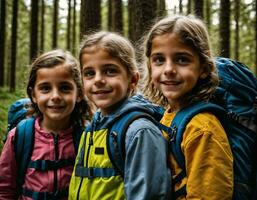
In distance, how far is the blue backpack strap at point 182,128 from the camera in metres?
2.39

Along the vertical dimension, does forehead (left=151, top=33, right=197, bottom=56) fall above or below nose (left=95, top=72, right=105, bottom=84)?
above

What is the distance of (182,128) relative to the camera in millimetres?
2391

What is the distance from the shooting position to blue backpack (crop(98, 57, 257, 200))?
237cm

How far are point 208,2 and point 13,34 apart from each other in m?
10.5

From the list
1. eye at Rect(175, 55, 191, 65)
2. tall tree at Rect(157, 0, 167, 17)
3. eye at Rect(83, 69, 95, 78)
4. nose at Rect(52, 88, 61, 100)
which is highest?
tall tree at Rect(157, 0, 167, 17)

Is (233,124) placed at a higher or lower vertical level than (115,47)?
lower

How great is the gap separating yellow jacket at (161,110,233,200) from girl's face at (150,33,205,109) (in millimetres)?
361

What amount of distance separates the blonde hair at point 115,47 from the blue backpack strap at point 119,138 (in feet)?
1.45

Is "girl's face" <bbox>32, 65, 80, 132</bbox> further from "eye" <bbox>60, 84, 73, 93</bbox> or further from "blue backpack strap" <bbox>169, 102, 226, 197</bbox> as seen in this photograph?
"blue backpack strap" <bbox>169, 102, 226, 197</bbox>

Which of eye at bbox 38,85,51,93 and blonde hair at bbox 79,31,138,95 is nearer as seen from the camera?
blonde hair at bbox 79,31,138,95

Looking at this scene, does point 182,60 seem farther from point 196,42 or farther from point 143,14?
point 143,14

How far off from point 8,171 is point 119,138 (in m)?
1.38

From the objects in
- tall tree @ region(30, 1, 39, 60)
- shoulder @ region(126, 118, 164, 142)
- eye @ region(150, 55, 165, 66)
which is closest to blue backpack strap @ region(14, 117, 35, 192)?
shoulder @ region(126, 118, 164, 142)

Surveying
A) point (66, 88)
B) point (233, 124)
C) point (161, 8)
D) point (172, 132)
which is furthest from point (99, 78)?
point (161, 8)
